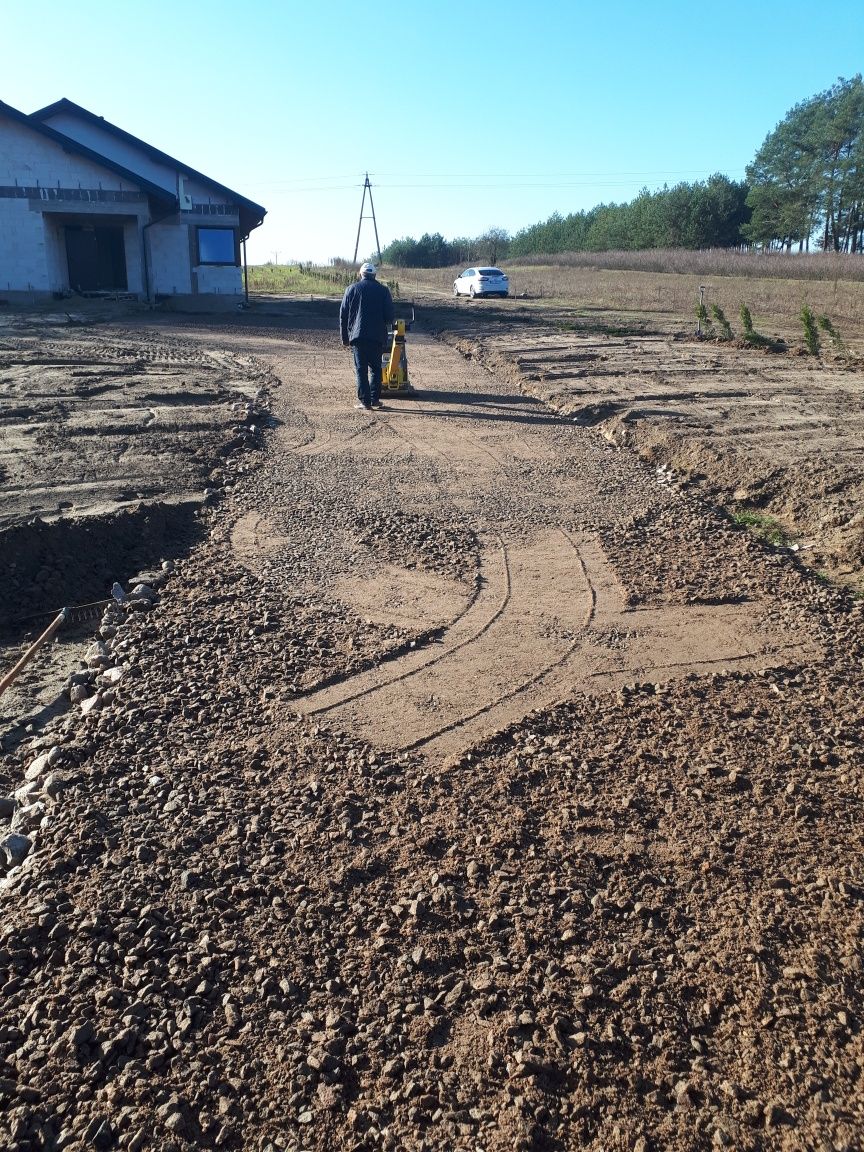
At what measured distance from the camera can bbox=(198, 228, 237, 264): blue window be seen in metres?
29.2

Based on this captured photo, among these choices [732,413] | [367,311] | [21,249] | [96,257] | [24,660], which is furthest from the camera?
[96,257]

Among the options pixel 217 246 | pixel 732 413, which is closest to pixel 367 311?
pixel 732 413

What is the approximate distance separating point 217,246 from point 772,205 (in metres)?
55.8

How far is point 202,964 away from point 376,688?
2.04 metres

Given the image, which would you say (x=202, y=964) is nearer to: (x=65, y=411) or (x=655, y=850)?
(x=655, y=850)

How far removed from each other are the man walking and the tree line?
6261cm

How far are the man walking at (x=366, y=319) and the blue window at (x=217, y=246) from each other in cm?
1941

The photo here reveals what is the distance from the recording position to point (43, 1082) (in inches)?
107

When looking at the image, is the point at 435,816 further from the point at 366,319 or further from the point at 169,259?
the point at 169,259

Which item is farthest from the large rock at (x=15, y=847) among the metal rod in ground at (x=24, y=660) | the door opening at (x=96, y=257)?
the door opening at (x=96, y=257)

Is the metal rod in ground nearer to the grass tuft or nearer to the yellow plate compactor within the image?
the grass tuft

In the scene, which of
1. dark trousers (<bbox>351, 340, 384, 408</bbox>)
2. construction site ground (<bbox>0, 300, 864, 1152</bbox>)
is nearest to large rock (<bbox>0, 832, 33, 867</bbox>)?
construction site ground (<bbox>0, 300, 864, 1152</bbox>)

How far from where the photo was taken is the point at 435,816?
385cm

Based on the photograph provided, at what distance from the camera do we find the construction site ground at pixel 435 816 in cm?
266
